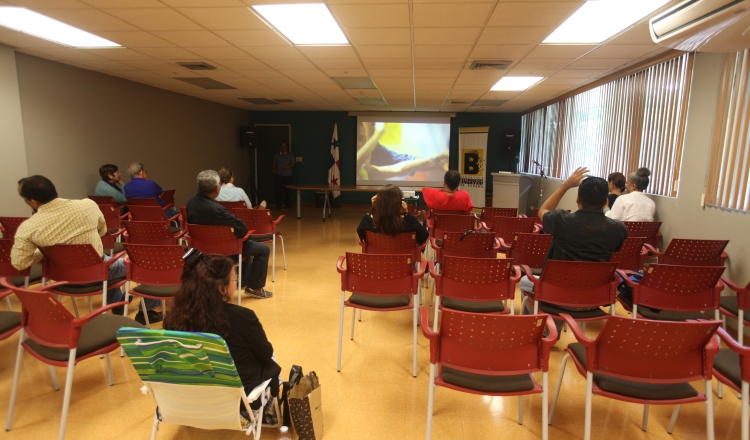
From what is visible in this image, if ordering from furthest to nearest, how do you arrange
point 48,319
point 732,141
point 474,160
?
point 474,160 → point 732,141 → point 48,319

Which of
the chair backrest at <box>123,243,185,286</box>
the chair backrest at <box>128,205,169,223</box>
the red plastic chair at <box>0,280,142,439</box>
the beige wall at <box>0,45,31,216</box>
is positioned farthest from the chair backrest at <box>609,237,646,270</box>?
the beige wall at <box>0,45,31,216</box>

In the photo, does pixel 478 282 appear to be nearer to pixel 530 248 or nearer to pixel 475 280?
pixel 475 280

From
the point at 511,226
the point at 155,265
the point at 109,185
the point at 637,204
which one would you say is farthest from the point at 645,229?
the point at 109,185

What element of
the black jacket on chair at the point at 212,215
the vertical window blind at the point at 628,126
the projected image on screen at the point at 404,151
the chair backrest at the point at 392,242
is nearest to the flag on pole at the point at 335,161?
the projected image on screen at the point at 404,151

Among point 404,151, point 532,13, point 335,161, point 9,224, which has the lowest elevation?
point 9,224

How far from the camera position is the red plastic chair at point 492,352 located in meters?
1.72

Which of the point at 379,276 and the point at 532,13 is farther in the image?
the point at 532,13

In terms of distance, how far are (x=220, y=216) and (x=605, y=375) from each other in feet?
10.7

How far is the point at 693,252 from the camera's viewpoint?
130 inches

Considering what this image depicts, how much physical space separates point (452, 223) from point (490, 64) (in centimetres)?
238

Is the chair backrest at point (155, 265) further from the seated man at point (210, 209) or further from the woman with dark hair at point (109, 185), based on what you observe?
the woman with dark hair at point (109, 185)

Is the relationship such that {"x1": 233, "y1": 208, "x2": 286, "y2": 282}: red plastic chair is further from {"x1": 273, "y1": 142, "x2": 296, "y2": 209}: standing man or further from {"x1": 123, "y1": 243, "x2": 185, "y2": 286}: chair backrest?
{"x1": 273, "y1": 142, "x2": 296, "y2": 209}: standing man

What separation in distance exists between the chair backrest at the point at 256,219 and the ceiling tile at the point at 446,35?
2.53 metres

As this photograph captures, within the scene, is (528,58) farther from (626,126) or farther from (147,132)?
(147,132)
